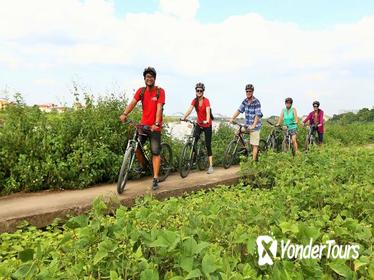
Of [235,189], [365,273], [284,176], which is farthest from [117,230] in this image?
[235,189]

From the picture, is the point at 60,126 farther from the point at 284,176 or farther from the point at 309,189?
the point at 309,189

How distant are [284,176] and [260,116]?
4.30 metres

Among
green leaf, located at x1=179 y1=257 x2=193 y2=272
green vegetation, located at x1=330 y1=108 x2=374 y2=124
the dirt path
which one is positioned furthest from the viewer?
green vegetation, located at x1=330 y1=108 x2=374 y2=124

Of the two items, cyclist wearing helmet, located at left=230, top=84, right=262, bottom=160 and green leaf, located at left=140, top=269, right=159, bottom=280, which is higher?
cyclist wearing helmet, located at left=230, top=84, right=262, bottom=160

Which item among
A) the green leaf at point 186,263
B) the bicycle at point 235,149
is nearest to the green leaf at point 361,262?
the green leaf at point 186,263

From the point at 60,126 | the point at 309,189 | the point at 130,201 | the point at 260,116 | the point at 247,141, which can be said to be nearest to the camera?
the point at 309,189

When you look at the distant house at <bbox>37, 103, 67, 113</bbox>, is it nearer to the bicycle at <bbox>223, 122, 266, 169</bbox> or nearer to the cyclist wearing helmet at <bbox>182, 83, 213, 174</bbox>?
the cyclist wearing helmet at <bbox>182, 83, 213, 174</bbox>

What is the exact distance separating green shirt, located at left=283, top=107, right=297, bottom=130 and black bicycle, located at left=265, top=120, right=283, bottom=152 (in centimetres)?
39

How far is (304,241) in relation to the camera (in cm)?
216

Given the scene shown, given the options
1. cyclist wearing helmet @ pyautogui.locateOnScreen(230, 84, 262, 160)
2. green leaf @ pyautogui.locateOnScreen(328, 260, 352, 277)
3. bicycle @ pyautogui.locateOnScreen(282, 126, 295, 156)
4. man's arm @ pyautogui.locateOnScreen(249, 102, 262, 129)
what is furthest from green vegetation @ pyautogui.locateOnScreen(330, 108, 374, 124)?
green leaf @ pyautogui.locateOnScreen(328, 260, 352, 277)

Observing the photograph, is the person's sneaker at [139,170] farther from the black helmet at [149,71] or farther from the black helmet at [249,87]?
the black helmet at [249,87]

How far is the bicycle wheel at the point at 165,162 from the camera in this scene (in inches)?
339

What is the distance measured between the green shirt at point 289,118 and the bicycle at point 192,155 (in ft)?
13.2

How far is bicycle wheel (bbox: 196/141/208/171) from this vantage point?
994cm
